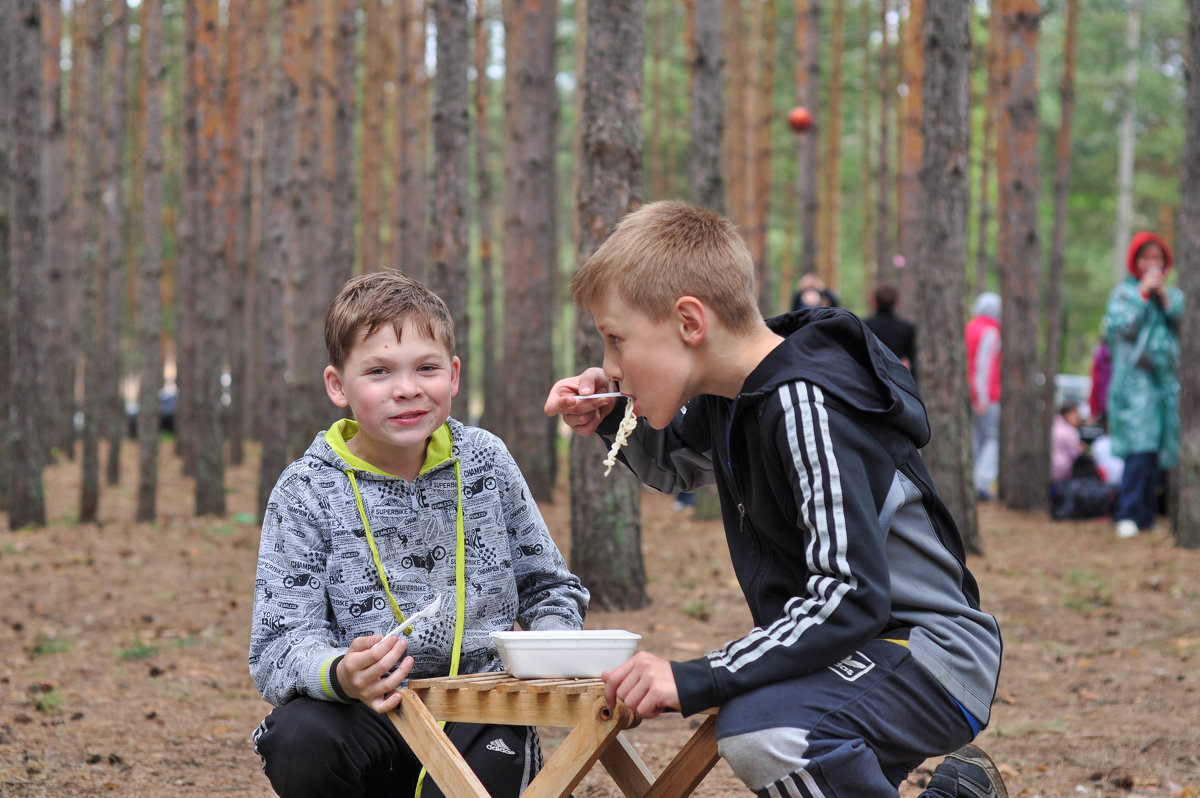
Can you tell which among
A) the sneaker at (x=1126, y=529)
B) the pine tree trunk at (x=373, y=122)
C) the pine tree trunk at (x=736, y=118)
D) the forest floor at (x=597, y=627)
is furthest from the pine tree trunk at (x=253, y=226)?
the sneaker at (x=1126, y=529)

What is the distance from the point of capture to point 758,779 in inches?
83.4

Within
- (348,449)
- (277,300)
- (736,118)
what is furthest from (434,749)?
(736,118)

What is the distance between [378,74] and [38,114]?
32.0 ft

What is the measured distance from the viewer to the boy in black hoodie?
6.82ft

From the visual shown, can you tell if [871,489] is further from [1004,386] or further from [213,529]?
[1004,386]

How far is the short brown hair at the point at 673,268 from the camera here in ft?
7.51

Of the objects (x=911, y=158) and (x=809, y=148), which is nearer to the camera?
(x=911, y=158)

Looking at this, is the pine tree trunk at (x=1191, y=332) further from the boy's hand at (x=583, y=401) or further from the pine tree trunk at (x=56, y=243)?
the pine tree trunk at (x=56, y=243)

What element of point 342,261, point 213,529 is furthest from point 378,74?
→ point 213,529

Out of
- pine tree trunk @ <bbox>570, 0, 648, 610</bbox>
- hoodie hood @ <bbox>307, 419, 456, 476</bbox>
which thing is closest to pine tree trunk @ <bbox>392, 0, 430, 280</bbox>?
pine tree trunk @ <bbox>570, 0, 648, 610</bbox>

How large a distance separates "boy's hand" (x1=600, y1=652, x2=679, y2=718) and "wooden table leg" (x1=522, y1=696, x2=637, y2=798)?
6cm

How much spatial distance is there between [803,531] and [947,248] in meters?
6.36

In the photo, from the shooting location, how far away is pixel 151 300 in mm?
9984

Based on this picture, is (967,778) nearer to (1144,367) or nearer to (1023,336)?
(1144,367)
